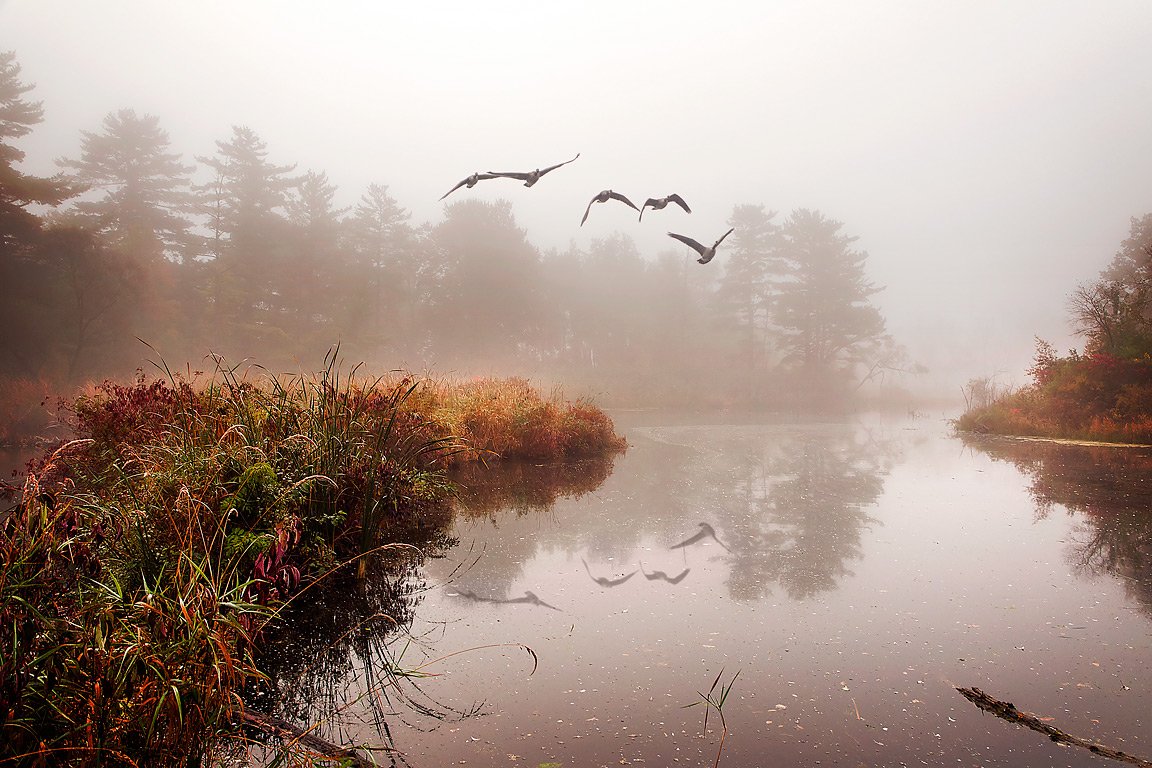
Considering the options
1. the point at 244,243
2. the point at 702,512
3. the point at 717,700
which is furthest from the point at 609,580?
the point at 244,243

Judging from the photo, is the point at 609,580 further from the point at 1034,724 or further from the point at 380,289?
the point at 380,289

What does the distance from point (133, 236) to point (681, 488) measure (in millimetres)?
23556

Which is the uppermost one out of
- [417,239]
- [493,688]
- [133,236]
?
[417,239]

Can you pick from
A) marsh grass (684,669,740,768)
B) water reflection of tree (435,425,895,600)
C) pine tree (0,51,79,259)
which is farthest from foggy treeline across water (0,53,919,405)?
marsh grass (684,669,740,768)

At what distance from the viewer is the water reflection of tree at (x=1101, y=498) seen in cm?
381

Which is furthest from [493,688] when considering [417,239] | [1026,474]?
[417,239]

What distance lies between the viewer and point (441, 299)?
30734 millimetres

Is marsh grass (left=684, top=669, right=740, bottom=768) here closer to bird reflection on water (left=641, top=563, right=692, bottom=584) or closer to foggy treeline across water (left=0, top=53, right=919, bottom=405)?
bird reflection on water (left=641, top=563, right=692, bottom=584)

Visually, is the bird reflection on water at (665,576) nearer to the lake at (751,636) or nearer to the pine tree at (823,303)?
the lake at (751,636)

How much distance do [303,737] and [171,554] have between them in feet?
3.86

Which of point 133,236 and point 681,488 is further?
point 133,236

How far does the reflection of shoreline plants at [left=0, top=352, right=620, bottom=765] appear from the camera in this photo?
130 centimetres

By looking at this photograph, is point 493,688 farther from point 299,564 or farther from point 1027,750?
point 1027,750

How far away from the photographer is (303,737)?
63.6 inches
